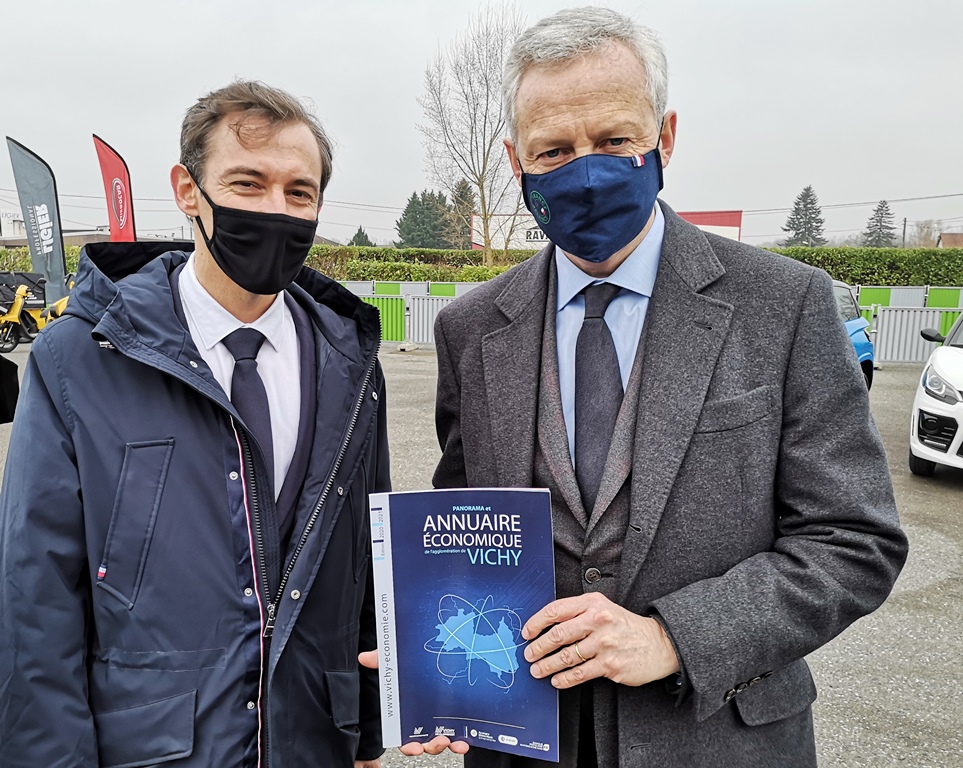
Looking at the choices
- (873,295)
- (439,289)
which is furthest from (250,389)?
(873,295)

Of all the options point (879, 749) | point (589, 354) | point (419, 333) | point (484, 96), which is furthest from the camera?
point (484, 96)

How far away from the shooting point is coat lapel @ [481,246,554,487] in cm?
154

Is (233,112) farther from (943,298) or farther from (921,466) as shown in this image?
(943,298)

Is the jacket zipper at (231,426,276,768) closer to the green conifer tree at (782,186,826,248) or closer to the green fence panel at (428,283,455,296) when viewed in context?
the green fence panel at (428,283,455,296)

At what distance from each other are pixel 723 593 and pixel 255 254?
1.31m

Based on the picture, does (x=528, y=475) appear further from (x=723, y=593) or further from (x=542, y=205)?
(x=542, y=205)

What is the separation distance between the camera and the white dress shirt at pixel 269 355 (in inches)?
69.6

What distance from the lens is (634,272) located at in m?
1.60

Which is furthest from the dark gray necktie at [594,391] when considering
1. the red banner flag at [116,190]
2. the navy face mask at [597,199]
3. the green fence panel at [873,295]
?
the green fence panel at [873,295]

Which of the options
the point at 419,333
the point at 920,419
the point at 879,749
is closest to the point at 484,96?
the point at 419,333

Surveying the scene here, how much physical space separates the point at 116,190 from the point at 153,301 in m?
14.8

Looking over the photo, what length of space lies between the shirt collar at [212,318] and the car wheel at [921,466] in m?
6.77

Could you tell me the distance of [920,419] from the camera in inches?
261

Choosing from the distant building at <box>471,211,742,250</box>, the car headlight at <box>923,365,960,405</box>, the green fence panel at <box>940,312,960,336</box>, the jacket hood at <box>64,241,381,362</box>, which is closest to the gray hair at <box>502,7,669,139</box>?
the jacket hood at <box>64,241,381,362</box>
